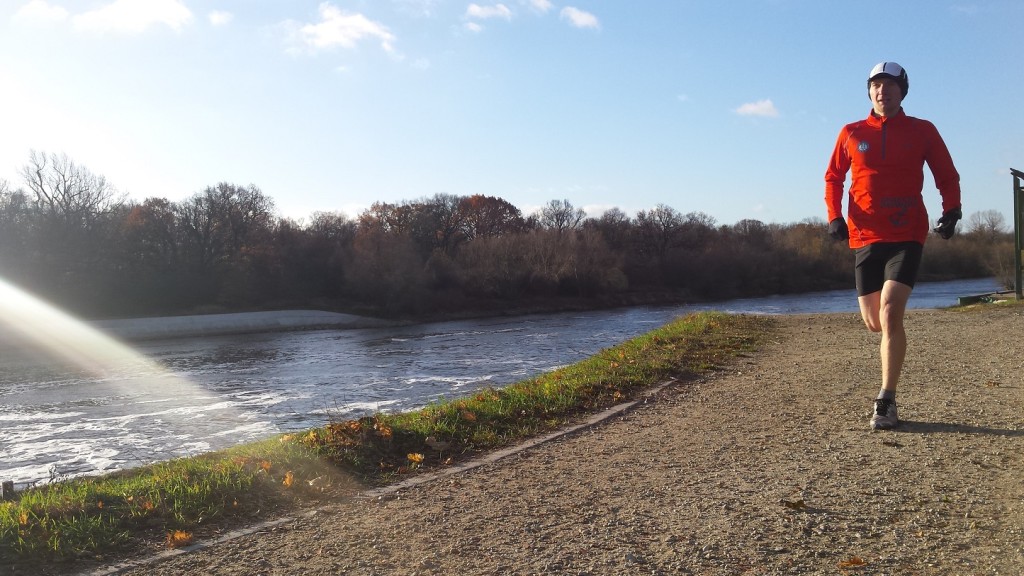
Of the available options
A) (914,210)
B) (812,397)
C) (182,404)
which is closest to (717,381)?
(812,397)

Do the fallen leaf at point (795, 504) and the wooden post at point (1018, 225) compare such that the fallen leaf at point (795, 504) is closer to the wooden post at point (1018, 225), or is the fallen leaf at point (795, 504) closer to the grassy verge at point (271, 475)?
the grassy verge at point (271, 475)

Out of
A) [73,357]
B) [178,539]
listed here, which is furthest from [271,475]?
→ [73,357]

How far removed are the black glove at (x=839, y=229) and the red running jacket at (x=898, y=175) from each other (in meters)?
0.12

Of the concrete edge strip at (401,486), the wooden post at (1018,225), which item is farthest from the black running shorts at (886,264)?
the wooden post at (1018,225)

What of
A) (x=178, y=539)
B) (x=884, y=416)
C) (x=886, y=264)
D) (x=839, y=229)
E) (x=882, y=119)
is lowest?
(x=178, y=539)

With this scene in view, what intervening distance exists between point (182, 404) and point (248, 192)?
52.8 metres

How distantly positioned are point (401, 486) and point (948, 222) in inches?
147

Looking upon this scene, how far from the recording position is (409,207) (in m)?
73.0

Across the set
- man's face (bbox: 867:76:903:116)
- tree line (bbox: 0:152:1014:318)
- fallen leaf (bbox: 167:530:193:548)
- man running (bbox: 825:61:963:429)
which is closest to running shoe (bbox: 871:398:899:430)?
man running (bbox: 825:61:963:429)

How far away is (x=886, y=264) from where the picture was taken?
15.5 ft

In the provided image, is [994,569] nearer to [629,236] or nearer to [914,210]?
[914,210]

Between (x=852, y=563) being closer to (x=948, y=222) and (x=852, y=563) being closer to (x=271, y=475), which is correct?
(x=948, y=222)

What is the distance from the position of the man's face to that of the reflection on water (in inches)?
262

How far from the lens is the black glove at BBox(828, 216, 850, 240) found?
474 centimetres
